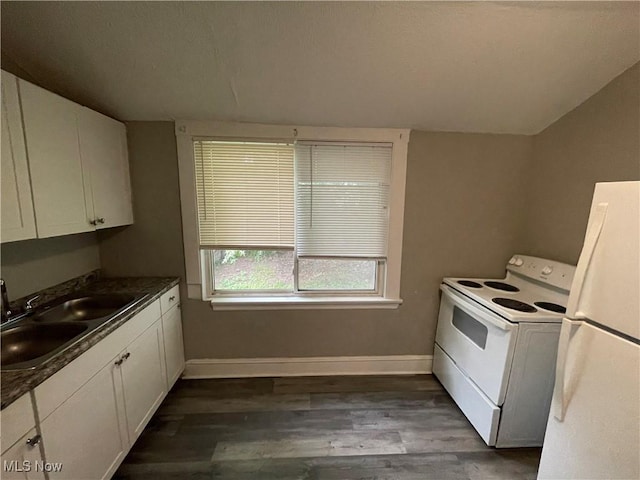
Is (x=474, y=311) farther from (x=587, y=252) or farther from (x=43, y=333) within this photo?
(x=43, y=333)

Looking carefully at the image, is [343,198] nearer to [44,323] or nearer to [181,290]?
[181,290]

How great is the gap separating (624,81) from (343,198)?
184 centimetres

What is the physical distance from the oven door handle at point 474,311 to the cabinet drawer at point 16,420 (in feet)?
7.25

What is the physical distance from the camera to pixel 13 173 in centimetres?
127

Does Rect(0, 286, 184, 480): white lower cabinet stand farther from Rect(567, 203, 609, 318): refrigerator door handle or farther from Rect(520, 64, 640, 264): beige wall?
Rect(520, 64, 640, 264): beige wall

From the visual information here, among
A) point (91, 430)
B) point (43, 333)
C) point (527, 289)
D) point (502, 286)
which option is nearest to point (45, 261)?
point (43, 333)

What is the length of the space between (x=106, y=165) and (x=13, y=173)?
0.67m

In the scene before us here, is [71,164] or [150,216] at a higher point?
[71,164]

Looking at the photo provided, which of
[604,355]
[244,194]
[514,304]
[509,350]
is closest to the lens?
[604,355]

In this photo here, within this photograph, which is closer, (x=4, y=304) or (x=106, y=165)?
(x=4, y=304)

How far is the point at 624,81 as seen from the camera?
67.5 inches

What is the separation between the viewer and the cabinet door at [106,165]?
1737 mm

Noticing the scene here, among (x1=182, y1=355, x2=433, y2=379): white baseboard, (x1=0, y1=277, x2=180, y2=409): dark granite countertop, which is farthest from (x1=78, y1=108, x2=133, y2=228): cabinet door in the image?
(x1=182, y1=355, x2=433, y2=379): white baseboard

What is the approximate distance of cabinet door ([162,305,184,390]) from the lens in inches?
83.4
